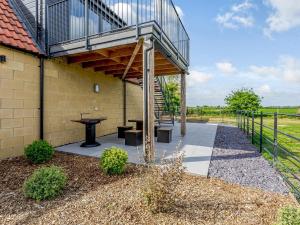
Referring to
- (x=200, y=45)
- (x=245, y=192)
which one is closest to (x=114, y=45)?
(x=245, y=192)

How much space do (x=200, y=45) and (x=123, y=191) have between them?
34.9 feet

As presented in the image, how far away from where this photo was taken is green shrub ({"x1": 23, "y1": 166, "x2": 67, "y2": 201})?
2.93 meters

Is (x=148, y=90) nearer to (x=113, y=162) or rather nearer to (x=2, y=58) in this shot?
(x=113, y=162)

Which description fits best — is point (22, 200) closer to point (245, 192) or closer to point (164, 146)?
point (245, 192)

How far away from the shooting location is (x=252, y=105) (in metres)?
19.5

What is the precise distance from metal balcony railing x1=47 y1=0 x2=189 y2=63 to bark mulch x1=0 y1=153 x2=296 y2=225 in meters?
3.57

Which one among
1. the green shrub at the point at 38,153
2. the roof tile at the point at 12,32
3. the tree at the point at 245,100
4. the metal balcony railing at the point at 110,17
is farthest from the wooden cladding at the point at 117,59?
the tree at the point at 245,100

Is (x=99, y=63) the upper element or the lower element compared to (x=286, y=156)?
upper

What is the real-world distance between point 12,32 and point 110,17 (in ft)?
9.61

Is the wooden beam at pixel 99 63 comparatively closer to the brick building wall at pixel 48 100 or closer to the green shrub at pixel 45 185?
the brick building wall at pixel 48 100

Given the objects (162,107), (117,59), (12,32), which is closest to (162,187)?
(117,59)

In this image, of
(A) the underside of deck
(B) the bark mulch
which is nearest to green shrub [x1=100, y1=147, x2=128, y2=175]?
(B) the bark mulch

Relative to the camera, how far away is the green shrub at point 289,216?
6.26ft

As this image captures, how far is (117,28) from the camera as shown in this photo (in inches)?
232
